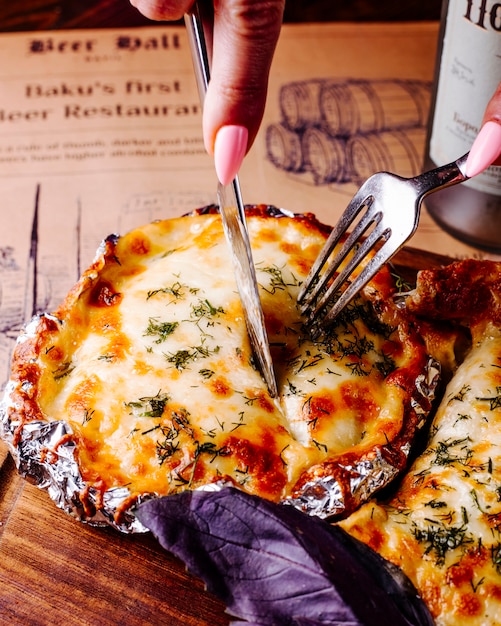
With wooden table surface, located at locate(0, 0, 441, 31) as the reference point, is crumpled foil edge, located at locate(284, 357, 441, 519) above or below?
above

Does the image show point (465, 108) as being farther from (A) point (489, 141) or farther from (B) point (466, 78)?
(A) point (489, 141)

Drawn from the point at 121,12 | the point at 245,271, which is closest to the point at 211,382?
the point at 245,271

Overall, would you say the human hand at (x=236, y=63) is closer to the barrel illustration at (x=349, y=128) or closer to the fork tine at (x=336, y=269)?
the fork tine at (x=336, y=269)

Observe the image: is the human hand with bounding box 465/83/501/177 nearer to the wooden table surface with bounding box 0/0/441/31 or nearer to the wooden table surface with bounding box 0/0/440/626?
the wooden table surface with bounding box 0/0/440/626

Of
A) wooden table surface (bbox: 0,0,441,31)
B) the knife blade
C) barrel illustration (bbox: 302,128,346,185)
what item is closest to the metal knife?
the knife blade

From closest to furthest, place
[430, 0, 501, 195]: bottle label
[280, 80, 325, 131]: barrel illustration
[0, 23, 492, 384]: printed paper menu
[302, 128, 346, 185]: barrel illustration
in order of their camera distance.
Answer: [430, 0, 501, 195]: bottle label, [0, 23, 492, 384]: printed paper menu, [302, 128, 346, 185]: barrel illustration, [280, 80, 325, 131]: barrel illustration

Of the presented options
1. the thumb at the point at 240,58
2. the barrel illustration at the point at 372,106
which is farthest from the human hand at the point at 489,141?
the barrel illustration at the point at 372,106

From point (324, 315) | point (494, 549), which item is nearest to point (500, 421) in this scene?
point (494, 549)
